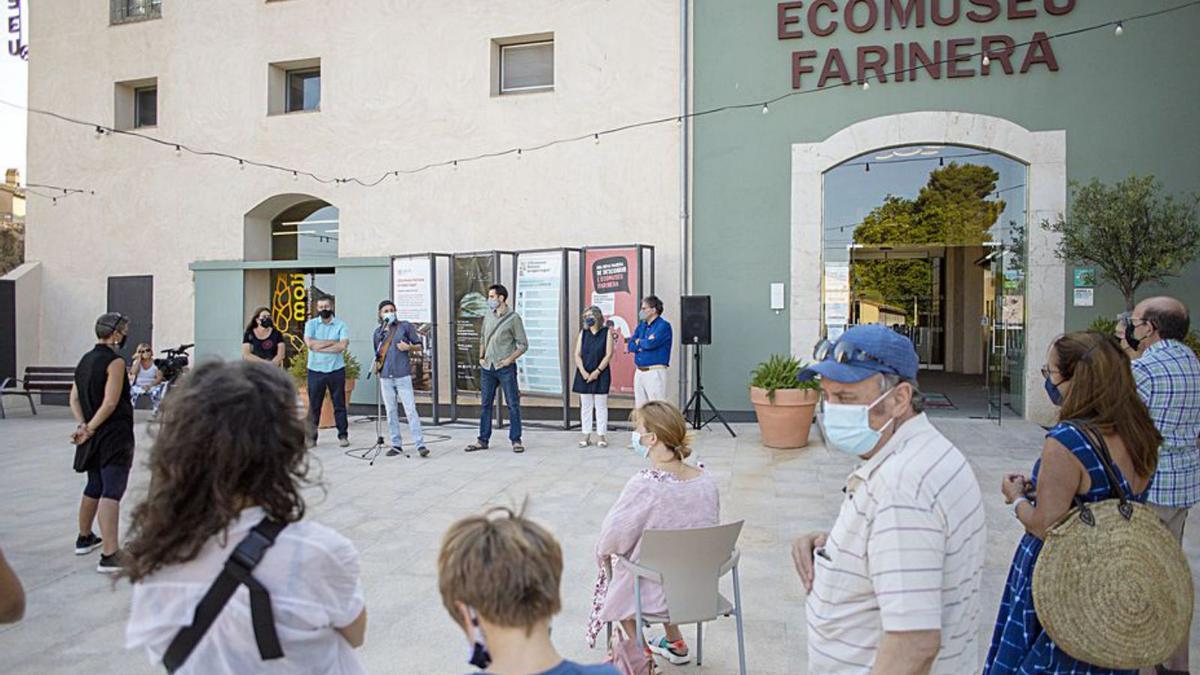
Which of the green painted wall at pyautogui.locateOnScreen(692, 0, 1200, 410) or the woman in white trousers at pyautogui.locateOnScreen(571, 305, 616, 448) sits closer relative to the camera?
the woman in white trousers at pyautogui.locateOnScreen(571, 305, 616, 448)

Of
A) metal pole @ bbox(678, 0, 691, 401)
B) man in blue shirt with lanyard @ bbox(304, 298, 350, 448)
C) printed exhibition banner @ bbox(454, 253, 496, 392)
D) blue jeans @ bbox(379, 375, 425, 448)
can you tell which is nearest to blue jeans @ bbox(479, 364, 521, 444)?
blue jeans @ bbox(379, 375, 425, 448)

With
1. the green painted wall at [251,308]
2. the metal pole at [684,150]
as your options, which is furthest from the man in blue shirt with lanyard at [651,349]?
the green painted wall at [251,308]

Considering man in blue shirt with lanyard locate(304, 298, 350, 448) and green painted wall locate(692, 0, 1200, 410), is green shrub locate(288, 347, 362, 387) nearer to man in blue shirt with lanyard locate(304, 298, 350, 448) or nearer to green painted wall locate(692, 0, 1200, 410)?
man in blue shirt with lanyard locate(304, 298, 350, 448)

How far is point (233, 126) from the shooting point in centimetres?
1352

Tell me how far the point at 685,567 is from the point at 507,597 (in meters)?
1.89

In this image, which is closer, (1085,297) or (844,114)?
(1085,297)

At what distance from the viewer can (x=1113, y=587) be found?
2.24 meters

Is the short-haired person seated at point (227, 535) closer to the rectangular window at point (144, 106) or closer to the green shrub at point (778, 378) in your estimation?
the green shrub at point (778, 378)

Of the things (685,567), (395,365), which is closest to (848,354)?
(685,567)

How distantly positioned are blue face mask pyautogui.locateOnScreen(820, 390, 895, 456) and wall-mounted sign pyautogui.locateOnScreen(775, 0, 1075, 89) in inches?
386

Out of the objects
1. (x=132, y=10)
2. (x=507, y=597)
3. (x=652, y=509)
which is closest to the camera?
(x=507, y=597)

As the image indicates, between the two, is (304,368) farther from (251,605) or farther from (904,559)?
(904,559)

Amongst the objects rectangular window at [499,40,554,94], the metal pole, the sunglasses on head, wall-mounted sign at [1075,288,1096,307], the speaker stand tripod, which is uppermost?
rectangular window at [499,40,554,94]

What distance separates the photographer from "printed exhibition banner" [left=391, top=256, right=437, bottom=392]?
11.7 meters
